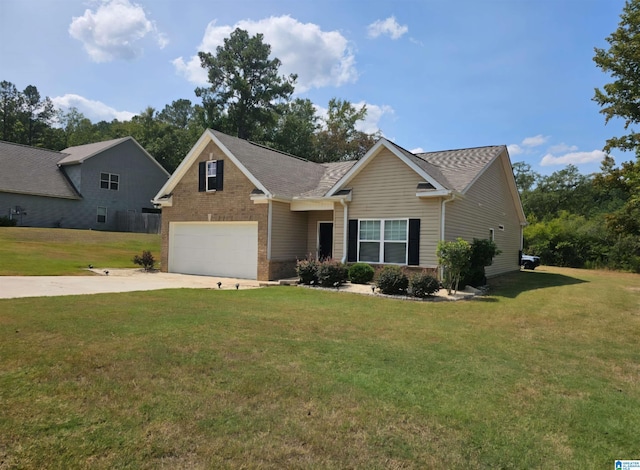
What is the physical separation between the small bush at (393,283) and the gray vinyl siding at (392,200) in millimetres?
2128

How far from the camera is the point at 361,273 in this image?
46.2ft

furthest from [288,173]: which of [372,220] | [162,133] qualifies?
[162,133]

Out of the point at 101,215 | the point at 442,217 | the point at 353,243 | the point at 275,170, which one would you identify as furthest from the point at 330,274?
the point at 101,215

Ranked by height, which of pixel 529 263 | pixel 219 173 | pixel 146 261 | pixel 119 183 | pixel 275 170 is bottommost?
pixel 146 261

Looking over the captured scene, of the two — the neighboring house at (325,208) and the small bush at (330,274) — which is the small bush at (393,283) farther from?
the neighboring house at (325,208)

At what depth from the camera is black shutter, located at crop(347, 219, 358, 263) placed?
15.1 meters

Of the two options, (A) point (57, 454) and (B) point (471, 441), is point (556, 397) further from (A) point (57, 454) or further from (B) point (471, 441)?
(A) point (57, 454)

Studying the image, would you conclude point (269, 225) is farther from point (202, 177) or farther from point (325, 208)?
point (202, 177)

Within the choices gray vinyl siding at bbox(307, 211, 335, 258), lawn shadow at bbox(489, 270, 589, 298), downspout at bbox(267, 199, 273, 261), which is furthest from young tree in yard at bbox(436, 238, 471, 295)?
downspout at bbox(267, 199, 273, 261)

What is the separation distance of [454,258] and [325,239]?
7124mm

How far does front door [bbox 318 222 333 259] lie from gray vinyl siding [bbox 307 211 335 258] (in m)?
0.16

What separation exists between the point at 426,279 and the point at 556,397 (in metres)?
7.10

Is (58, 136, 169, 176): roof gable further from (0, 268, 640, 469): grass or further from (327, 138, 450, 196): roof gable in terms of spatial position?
(0, 268, 640, 469): grass

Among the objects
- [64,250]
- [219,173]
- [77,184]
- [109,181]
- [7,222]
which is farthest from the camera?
[109,181]
